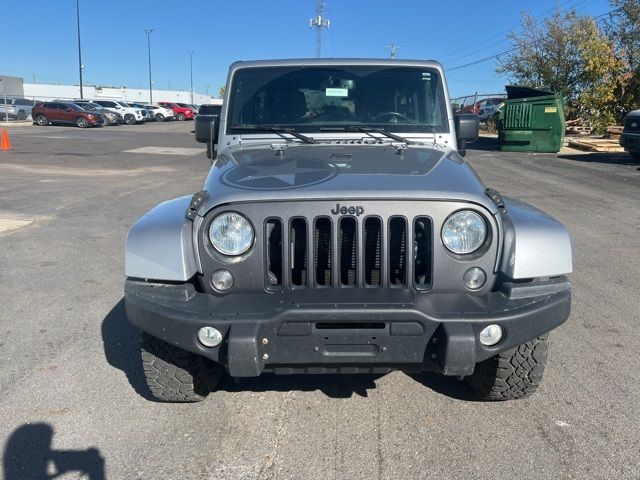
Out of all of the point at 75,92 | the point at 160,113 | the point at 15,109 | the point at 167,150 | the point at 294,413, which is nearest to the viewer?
the point at 294,413

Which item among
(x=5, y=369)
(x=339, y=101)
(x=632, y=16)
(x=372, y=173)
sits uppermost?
(x=632, y=16)

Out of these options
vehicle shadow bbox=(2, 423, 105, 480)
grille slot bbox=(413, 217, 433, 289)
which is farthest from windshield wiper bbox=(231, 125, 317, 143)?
vehicle shadow bbox=(2, 423, 105, 480)

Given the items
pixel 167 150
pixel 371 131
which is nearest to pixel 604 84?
pixel 167 150

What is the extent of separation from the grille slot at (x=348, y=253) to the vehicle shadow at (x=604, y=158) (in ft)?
54.7

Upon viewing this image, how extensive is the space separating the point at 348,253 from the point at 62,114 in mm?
38618

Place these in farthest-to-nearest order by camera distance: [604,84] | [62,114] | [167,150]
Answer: [62,114] < [604,84] < [167,150]

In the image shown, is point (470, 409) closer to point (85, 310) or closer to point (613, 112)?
point (85, 310)

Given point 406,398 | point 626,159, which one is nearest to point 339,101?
point 406,398

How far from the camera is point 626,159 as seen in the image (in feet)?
60.1

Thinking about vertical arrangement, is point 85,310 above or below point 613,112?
below

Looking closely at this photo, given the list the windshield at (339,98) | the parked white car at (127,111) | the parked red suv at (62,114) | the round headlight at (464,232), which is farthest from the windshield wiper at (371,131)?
the parked white car at (127,111)

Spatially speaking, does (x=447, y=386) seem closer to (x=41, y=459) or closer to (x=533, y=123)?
(x=41, y=459)

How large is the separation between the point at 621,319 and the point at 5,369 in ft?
14.8

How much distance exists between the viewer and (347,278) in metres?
2.96
